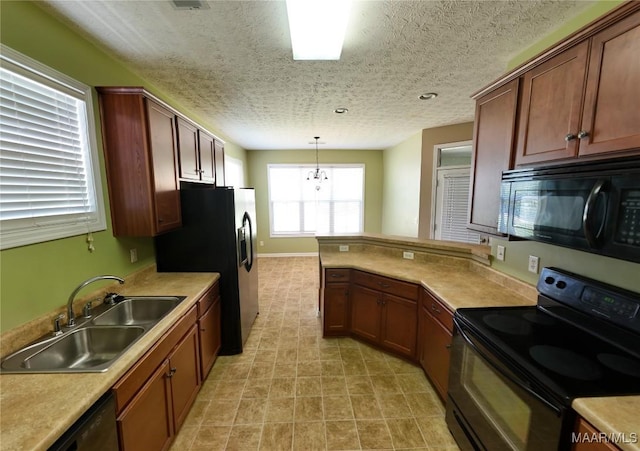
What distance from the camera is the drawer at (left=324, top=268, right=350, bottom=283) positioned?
2787 mm

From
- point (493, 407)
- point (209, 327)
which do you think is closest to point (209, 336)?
point (209, 327)

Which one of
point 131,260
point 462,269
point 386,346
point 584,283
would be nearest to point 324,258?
point 386,346

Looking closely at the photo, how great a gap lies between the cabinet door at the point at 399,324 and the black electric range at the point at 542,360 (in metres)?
0.68

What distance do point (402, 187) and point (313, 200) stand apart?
2.19m

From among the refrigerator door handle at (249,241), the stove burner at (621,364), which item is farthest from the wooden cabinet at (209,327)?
the stove burner at (621,364)

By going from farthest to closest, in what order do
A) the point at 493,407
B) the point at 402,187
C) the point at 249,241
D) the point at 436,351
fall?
the point at 402,187, the point at 249,241, the point at 436,351, the point at 493,407

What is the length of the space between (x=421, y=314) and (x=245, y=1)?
2557 mm

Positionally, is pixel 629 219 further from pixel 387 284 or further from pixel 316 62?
pixel 316 62

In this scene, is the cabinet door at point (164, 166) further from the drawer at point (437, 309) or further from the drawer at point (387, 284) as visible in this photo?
the drawer at point (437, 309)

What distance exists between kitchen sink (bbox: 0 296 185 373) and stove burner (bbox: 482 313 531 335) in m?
1.94

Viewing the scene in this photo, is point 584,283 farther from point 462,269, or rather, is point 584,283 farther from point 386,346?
point 386,346

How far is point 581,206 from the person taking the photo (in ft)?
3.67

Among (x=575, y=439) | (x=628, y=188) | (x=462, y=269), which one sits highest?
(x=628, y=188)

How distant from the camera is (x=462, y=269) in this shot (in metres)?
2.51
